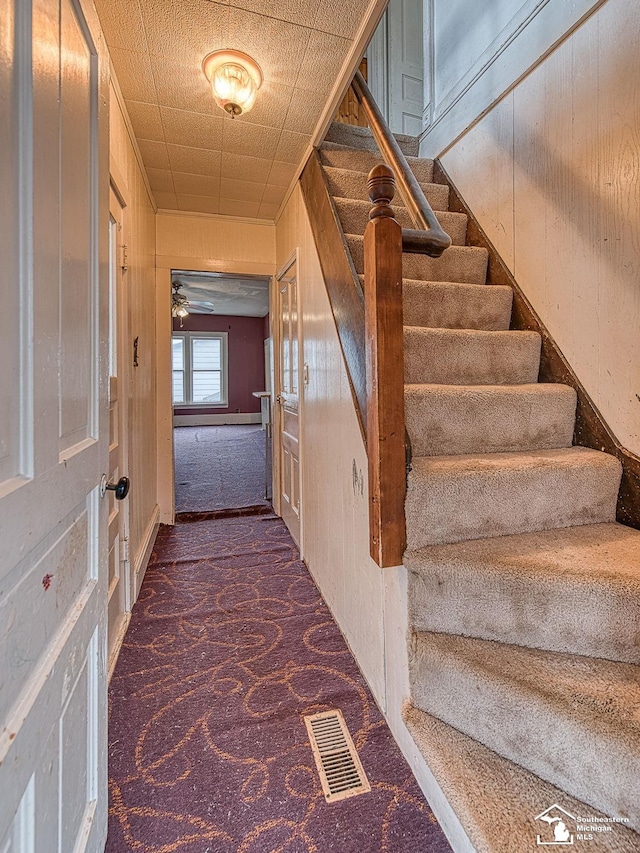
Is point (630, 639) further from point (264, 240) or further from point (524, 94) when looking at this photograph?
point (264, 240)

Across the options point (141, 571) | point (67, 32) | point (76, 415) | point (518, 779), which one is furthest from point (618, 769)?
point (141, 571)

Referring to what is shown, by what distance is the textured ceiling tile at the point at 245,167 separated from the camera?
94.3 inches

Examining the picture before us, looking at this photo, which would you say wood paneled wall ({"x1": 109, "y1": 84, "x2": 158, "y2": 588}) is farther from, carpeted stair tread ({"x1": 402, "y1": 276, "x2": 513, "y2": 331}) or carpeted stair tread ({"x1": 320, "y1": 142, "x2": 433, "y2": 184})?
carpeted stair tread ({"x1": 402, "y1": 276, "x2": 513, "y2": 331})

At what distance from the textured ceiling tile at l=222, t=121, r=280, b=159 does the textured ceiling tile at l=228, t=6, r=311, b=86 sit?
1.28ft

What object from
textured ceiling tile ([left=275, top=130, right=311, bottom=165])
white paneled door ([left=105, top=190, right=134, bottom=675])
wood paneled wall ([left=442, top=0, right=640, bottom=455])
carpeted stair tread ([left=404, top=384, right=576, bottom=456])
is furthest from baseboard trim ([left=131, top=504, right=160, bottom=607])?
textured ceiling tile ([left=275, top=130, right=311, bottom=165])

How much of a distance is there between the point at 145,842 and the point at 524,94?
10.2 feet

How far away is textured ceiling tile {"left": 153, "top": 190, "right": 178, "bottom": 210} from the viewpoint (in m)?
2.83

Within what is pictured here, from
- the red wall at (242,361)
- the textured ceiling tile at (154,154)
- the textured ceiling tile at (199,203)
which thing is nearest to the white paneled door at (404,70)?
the textured ceiling tile at (199,203)

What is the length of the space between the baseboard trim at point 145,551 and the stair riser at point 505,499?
164cm

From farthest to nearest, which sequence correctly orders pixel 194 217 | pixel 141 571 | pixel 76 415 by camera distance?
pixel 194 217 → pixel 141 571 → pixel 76 415

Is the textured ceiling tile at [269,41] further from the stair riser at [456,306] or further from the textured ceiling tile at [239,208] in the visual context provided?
the textured ceiling tile at [239,208]

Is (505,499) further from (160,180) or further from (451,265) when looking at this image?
(160,180)

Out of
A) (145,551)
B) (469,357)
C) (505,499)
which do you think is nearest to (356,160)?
(469,357)

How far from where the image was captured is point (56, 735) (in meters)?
0.69
